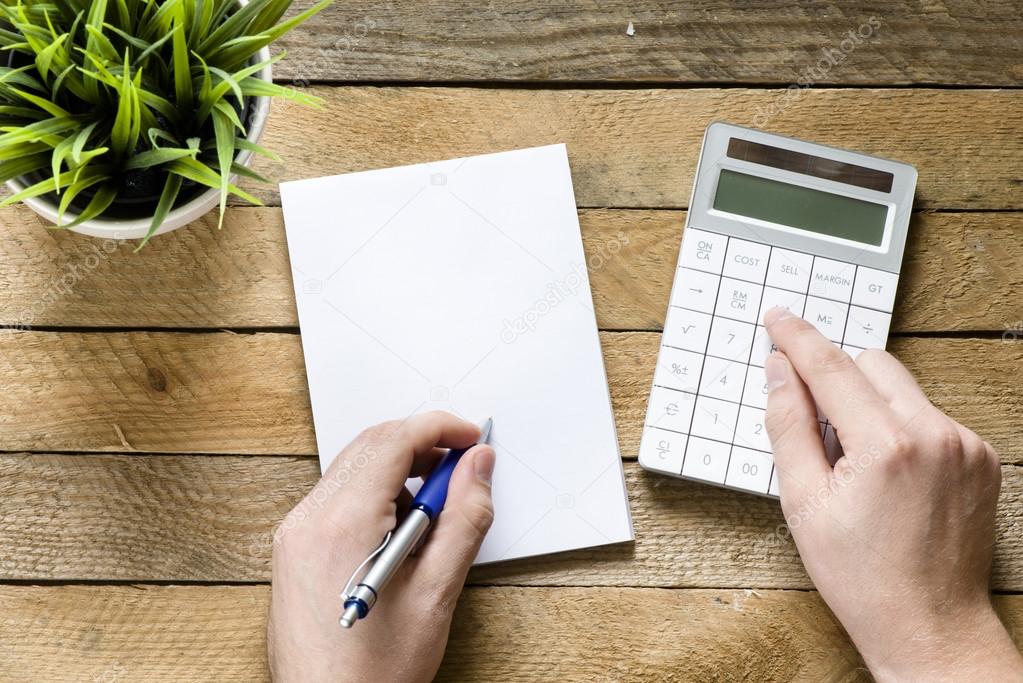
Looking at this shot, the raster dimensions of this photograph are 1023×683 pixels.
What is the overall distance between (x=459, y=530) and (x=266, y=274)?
31 centimetres

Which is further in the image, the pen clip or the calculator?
the calculator

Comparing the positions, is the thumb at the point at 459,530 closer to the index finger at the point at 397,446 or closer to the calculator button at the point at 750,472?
the index finger at the point at 397,446

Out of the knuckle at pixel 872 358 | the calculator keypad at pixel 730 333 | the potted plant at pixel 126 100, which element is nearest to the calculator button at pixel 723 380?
the calculator keypad at pixel 730 333

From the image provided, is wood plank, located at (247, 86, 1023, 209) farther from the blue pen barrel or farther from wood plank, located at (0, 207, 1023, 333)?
the blue pen barrel

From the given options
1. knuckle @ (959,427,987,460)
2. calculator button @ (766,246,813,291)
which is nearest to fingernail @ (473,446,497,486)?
calculator button @ (766,246,813,291)

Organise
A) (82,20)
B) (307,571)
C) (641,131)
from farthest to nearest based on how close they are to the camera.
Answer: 1. (641,131)
2. (307,571)
3. (82,20)

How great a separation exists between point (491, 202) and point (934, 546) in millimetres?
508

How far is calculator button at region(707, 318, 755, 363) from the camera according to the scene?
0.73 metres

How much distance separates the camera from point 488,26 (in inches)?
30.0

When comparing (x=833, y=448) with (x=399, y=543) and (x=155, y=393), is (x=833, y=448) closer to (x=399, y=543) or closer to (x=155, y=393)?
(x=399, y=543)

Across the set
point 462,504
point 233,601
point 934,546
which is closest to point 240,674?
point 233,601

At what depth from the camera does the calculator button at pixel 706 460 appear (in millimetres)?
724

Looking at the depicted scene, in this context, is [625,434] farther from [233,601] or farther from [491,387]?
[233,601]

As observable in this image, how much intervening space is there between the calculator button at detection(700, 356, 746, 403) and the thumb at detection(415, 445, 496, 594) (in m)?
0.22
